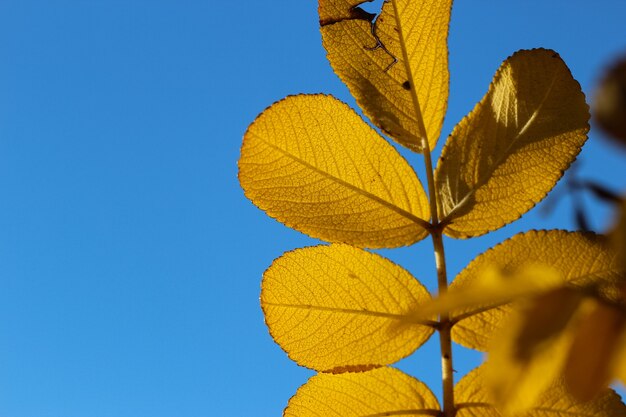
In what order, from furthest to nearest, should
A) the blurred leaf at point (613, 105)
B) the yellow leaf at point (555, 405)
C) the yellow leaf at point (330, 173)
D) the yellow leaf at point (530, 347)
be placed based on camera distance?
the yellow leaf at point (330, 173) → the yellow leaf at point (555, 405) → the yellow leaf at point (530, 347) → the blurred leaf at point (613, 105)

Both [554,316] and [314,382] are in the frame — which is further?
[314,382]

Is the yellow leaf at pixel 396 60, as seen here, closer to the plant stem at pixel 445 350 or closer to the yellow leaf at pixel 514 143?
the yellow leaf at pixel 514 143

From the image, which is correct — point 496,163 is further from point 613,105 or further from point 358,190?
point 613,105

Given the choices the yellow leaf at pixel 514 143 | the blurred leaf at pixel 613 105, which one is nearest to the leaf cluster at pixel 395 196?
the yellow leaf at pixel 514 143

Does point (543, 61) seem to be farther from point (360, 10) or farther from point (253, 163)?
point (253, 163)

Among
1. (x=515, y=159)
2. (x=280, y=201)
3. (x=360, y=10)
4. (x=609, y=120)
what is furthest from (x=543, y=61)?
(x=609, y=120)

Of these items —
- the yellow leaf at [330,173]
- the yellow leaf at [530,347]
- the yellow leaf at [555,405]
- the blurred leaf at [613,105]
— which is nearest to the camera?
the blurred leaf at [613,105]

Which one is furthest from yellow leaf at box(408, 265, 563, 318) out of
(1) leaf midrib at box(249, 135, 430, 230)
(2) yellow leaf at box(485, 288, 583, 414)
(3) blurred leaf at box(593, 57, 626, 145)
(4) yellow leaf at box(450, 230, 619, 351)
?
(1) leaf midrib at box(249, 135, 430, 230)
